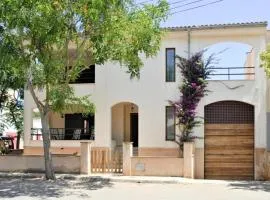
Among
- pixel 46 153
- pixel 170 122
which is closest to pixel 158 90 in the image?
pixel 170 122

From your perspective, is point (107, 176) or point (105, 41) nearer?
point (105, 41)

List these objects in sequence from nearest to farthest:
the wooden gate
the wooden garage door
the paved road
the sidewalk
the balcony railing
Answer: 1. the paved road
2. the sidewalk
3. the wooden gate
4. the wooden garage door
5. the balcony railing

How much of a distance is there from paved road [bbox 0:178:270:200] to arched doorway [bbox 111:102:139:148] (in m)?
7.48

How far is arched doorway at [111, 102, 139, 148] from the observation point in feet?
92.8

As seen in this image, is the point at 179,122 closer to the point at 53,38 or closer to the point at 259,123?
the point at 259,123

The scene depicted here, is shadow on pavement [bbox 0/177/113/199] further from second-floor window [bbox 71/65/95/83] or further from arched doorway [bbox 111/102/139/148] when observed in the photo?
second-floor window [bbox 71/65/95/83]

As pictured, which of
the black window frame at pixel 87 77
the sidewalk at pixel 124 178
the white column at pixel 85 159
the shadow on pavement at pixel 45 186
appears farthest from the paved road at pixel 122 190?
the black window frame at pixel 87 77

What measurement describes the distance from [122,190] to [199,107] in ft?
26.1

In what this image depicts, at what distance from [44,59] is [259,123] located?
11.3 meters

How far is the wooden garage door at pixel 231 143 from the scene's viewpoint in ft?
80.8

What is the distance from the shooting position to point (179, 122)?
2461 centimetres

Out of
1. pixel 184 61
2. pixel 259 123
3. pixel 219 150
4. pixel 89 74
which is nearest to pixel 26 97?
pixel 89 74

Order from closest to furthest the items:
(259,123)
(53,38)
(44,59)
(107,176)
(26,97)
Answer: (53,38) → (44,59) → (107,176) → (259,123) → (26,97)

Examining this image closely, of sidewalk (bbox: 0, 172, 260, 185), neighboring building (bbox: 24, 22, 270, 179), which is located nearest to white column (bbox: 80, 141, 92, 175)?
sidewalk (bbox: 0, 172, 260, 185)
